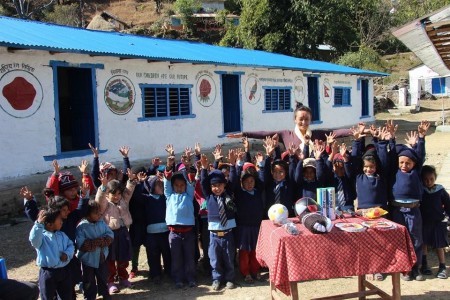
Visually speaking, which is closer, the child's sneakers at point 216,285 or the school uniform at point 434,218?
the child's sneakers at point 216,285

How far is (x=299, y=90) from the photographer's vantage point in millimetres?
16406

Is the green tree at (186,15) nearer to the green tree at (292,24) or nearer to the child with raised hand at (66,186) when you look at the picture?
the green tree at (292,24)

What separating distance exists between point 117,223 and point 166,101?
690 cm

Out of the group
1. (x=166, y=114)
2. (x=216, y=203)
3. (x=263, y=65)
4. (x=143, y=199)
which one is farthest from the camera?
(x=263, y=65)

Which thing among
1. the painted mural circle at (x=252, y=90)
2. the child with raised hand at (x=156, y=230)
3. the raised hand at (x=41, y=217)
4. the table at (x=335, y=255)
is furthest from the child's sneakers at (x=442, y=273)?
the painted mural circle at (x=252, y=90)

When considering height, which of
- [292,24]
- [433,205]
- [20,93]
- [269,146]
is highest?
[292,24]

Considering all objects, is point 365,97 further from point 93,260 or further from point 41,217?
point 41,217

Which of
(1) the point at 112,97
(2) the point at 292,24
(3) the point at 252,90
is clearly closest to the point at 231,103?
(3) the point at 252,90

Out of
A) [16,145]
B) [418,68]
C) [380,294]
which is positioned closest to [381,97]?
[418,68]

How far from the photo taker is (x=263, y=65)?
1366 centimetres

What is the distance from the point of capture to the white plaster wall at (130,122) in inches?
322

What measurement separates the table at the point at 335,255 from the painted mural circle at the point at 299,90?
1284 centimetres

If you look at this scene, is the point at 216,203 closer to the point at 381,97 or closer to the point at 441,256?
the point at 441,256

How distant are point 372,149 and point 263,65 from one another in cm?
934
